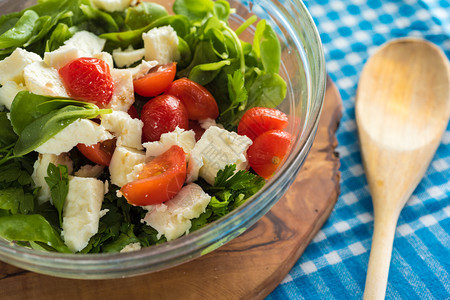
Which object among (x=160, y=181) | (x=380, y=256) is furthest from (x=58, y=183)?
(x=380, y=256)

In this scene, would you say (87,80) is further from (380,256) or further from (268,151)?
(380,256)

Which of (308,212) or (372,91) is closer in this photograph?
(308,212)

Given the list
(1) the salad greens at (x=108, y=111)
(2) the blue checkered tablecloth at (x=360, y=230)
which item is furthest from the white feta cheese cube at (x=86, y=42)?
(2) the blue checkered tablecloth at (x=360, y=230)

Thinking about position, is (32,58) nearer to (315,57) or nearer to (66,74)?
(66,74)

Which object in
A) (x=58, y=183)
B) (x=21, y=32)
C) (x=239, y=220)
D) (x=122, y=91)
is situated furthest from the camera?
(x=21, y=32)

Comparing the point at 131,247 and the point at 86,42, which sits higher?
the point at 86,42

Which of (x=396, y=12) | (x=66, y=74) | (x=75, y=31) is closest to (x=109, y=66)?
(x=66, y=74)

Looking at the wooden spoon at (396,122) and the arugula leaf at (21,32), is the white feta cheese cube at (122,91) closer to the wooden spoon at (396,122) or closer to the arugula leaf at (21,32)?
the arugula leaf at (21,32)
